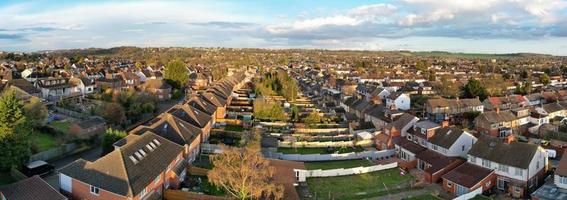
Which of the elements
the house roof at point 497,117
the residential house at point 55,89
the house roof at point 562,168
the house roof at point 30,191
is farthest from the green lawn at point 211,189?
the residential house at point 55,89

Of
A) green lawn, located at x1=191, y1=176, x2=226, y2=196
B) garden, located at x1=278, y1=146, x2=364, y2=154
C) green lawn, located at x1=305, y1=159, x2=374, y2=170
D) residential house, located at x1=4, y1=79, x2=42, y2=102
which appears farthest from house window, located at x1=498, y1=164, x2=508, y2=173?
residential house, located at x1=4, y1=79, x2=42, y2=102

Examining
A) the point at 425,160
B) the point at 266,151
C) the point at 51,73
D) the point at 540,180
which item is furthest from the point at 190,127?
the point at 51,73

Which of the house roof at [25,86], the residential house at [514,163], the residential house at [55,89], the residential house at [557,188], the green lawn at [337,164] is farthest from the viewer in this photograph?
the residential house at [55,89]

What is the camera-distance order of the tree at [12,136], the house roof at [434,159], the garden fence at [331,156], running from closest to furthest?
the tree at [12,136]
the house roof at [434,159]
the garden fence at [331,156]

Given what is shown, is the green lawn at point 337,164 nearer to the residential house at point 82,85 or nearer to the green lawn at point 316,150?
the green lawn at point 316,150

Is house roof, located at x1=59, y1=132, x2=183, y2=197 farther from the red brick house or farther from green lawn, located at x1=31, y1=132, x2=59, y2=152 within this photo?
the red brick house

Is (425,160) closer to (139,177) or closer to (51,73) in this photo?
(139,177)
